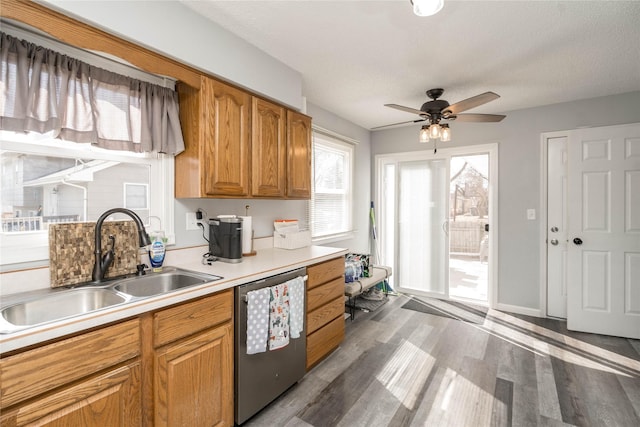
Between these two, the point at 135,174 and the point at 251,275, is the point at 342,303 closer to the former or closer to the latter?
the point at 251,275

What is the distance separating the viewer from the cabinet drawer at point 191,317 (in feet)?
4.45

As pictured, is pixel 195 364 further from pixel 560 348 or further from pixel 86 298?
pixel 560 348

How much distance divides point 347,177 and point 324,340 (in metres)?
2.30

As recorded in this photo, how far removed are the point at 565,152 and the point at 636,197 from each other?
2.52ft

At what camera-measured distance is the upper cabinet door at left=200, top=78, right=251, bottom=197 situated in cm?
196

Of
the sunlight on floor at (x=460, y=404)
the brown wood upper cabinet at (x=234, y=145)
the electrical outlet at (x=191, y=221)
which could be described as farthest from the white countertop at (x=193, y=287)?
the sunlight on floor at (x=460, y=404)

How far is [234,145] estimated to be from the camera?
83.9 inches

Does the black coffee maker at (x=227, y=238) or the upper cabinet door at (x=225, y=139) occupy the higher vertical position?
the upper cabinet door at (x=225, y=139)

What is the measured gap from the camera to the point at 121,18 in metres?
1.50

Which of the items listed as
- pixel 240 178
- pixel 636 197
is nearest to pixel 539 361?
pixel 636 197

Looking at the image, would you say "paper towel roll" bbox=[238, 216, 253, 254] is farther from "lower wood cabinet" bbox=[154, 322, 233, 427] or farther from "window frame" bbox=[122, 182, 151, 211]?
"lower wood cabinet" bbox=[154, 322, 233, 427]

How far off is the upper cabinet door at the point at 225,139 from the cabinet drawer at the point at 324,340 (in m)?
1.24

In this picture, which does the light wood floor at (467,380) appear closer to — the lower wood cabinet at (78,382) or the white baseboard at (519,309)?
the white baseboard at (519,309)

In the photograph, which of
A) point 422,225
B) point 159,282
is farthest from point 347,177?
point 159,282
